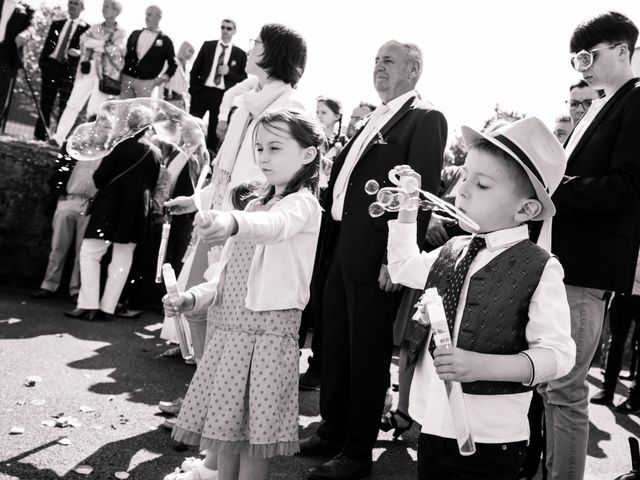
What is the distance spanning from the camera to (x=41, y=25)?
113ft

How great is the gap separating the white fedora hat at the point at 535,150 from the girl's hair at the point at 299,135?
3.19ft

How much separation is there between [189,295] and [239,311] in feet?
0.76

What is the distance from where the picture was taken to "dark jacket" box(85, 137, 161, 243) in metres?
6.62

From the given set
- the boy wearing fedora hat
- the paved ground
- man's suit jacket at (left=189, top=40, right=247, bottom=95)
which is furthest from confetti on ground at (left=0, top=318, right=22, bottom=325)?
the boy wearing fedora hat

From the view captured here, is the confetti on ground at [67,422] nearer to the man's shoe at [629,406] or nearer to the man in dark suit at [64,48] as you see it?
the man's shoe at [629,406]

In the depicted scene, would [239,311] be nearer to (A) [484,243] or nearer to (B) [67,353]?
(A) [484,243]

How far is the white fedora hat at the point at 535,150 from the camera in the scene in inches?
85.0

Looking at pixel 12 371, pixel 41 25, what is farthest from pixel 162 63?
pixel 41 25

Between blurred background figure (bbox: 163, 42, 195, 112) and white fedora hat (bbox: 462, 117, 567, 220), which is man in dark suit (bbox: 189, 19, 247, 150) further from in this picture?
white fedora hat (bbox: 462, 117, 567, 220)

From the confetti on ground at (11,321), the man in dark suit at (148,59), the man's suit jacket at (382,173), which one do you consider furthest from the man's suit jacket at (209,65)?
the man's suit jacket at (382,173)

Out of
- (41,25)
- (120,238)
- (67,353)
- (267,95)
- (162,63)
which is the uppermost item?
(41,25)

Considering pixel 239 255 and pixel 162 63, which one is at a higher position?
pixel 162 63

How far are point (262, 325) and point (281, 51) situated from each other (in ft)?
5.96

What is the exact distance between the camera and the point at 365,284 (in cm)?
370
